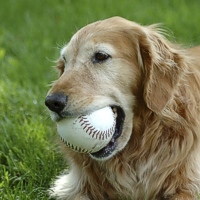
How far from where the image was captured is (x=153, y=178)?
4.11 m

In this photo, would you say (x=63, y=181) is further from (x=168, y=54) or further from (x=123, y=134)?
(x=168, y=54)

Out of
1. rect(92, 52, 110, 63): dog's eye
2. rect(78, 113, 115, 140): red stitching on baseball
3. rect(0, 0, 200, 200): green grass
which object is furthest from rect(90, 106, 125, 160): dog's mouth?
rect(0, 0, 200, 200): green grass

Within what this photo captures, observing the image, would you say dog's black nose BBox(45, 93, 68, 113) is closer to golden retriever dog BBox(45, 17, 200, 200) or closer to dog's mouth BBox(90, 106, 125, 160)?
golden retriever dog BBox(45, 17, 200, 200)

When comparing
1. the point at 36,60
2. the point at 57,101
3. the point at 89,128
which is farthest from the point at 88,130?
the point at 36,60

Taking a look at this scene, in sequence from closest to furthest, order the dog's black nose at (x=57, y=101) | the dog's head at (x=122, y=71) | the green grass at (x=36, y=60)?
the dog's black nose at (x=57, y=101) < the dog's head at (x=122, y=71) < the green grass at (x=36, y=60)

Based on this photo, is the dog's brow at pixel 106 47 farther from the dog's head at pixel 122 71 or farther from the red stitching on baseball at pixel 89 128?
the red stitching on baseball at pixel 89 128

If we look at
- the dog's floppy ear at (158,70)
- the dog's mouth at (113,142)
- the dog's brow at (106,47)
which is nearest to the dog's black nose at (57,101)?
the dog's mouth at (113,142)

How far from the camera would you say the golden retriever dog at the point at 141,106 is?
13.0 ft

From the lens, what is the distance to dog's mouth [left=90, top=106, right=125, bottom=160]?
3938mm

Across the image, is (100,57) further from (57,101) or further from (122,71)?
(57,101)

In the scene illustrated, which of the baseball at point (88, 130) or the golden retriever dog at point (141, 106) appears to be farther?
the golden retriever dog at point (141, 106)

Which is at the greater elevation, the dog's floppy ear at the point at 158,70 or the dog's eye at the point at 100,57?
the dog's eye at the point at 100,57

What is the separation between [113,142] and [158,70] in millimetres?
577

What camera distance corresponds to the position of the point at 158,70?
4.03 meters
